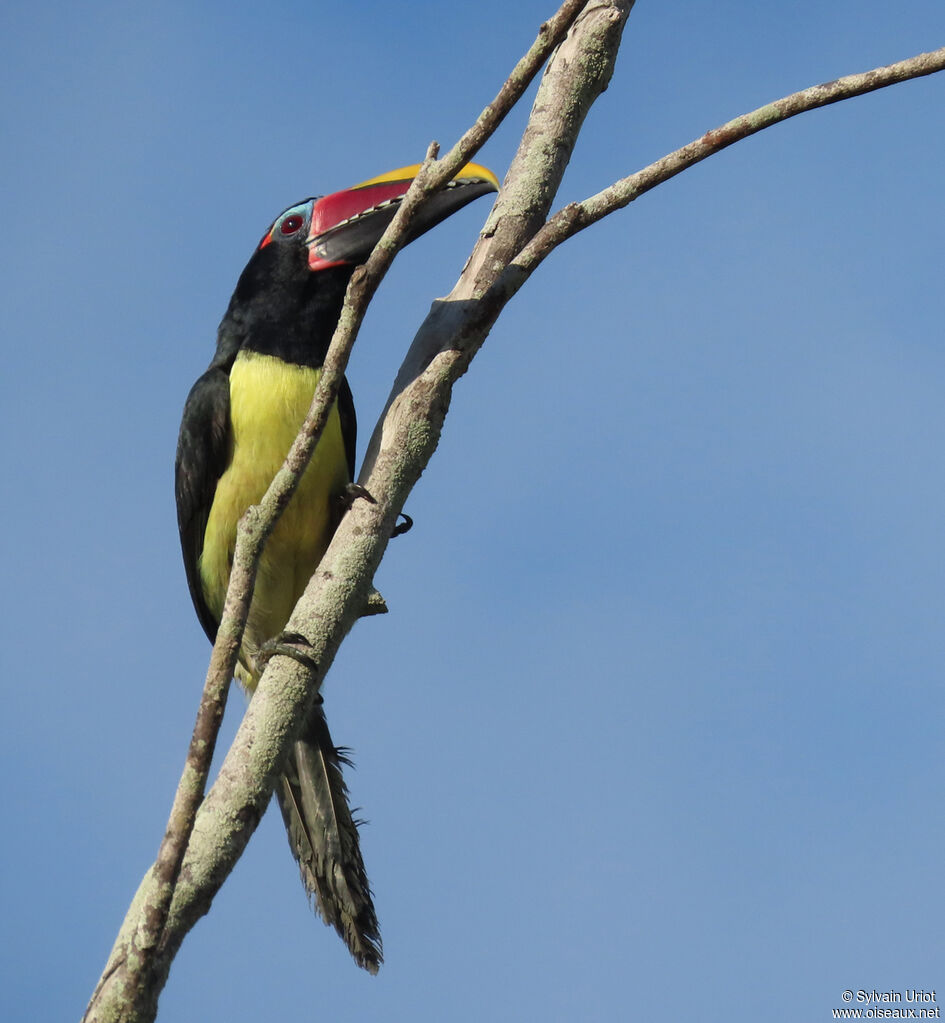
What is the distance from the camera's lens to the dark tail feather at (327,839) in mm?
5016

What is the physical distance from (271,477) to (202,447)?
0.40m

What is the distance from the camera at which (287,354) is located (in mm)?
5676

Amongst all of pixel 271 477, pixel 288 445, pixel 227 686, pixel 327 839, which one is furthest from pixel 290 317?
pixel 227 686

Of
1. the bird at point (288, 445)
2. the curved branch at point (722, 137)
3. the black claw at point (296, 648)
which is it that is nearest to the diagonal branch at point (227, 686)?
the black claw at point (296, 648)

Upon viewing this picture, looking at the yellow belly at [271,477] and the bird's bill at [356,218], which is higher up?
the bird's bill at [356,218]

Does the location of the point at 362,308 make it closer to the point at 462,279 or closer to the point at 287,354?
the point at 462,279

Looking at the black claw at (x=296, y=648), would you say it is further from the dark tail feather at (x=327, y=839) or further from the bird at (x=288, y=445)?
the dark tail feather at (x=327, y=839)

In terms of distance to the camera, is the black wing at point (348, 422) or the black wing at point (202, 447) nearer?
the black wing at point (202, 447)

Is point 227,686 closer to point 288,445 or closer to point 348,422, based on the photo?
point 288,445

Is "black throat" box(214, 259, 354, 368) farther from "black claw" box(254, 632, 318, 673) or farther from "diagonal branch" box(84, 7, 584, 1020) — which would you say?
"black claw" box(254, 632, 318, 673)

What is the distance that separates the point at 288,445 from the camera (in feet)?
18.0

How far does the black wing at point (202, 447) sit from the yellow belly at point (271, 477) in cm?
5

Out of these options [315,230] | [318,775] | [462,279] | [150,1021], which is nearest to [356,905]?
[318,775]

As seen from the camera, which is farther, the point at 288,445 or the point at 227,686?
the point at 288,445
